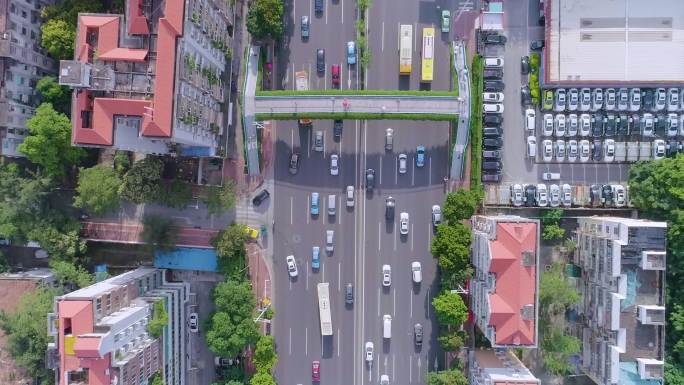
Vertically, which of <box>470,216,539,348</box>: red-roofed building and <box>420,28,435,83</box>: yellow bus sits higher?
<box>420,28,435,83</box>: yellow bus

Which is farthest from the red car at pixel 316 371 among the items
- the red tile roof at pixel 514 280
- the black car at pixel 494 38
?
the black car at pixel 494 38

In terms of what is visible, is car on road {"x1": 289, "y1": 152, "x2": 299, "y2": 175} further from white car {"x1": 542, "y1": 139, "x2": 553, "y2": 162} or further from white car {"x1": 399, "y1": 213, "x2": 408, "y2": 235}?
white car {"x1": 542, "y1": 139, "x2": 553, "y2": 162}

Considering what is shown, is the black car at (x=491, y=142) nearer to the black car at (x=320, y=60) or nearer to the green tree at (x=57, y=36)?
the black car at (x=320, y=60)

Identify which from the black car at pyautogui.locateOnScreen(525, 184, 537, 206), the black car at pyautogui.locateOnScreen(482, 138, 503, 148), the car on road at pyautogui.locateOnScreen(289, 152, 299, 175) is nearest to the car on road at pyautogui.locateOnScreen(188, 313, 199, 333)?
the car on road at pyautogui.locateOnScreen(289, 152, 299, 175)

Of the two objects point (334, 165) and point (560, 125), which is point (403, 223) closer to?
point (334, 165)

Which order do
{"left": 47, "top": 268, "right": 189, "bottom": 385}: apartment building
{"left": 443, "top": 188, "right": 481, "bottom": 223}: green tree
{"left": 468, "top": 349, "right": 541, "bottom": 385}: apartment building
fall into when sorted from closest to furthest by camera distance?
{"left": 47, "top": 268, "right": 189, "bottom": 385}: apartment building
{"left": 468, "top": 349, "right": 541, "bottom": 385}: apartment building
{"left": 443, "top": 188, "right": 481, "bottom": 223}: green tree

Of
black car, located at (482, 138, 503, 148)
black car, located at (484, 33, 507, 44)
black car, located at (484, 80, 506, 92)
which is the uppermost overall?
black car, located at (484, 33, 507, 44)

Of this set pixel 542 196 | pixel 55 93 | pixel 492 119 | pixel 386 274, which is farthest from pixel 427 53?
pixel 55 93
